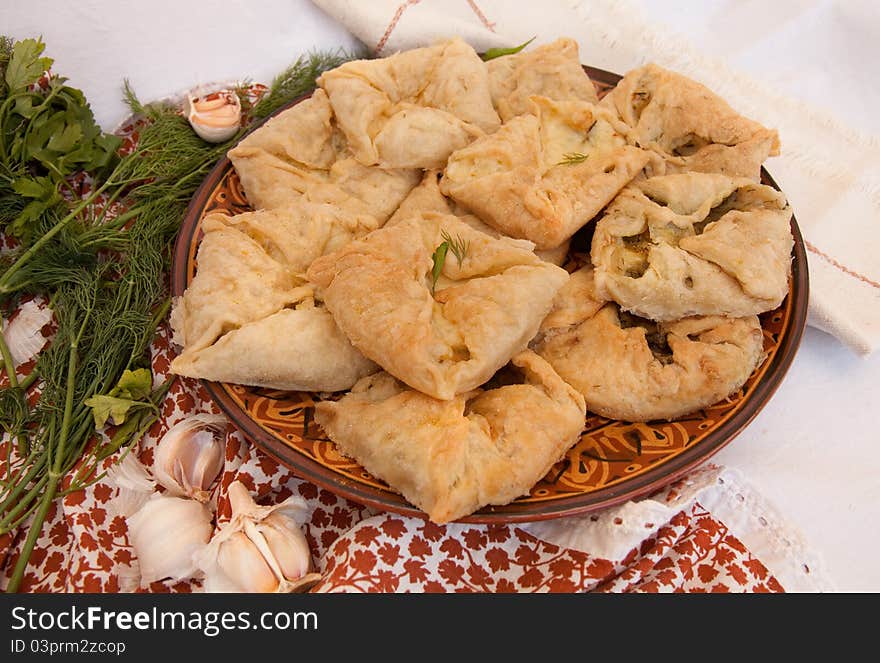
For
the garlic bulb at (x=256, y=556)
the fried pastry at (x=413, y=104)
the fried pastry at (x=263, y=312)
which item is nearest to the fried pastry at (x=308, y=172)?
the fried pastry at (x=413, y=104)

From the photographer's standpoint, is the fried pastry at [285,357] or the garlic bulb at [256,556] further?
the fried pastry at [285,357]

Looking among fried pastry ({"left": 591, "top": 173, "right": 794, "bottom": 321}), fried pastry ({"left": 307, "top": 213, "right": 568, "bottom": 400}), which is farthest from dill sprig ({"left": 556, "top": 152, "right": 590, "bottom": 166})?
fried pastry ({"left": 307, "top": 213, "right": 568, "bottom": 400})

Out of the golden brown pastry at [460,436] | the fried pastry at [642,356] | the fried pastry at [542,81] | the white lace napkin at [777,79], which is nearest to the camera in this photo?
the golden brown pastry at [460,436]

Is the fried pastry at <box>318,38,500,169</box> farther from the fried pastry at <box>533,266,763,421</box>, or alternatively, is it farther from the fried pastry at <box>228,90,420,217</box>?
the fried pastry at <box>533,266,763,421</box>

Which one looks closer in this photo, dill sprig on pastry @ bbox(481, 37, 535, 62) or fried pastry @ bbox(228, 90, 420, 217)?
fried pastry @ bbox(228, 90, 420, 217)

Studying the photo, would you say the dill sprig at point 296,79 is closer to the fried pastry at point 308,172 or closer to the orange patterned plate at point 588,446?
the fried pastry at point 308,172
